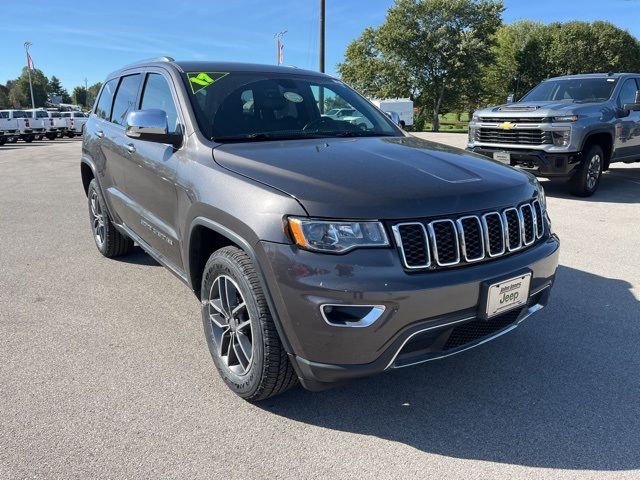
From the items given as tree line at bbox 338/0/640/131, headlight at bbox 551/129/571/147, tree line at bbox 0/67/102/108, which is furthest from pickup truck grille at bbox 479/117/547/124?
tree line at bbox 0/67/102/108

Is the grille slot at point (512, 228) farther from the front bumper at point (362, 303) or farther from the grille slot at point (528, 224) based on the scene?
the front bumper at point (362, 303)

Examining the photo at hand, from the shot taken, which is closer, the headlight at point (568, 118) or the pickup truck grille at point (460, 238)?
the pickup truck grille at point (460, 238)

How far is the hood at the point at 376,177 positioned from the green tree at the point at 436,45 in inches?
1687

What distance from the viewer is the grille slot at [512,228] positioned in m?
2.61

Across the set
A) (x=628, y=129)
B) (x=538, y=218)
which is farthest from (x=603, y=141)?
(x=538, y=218)

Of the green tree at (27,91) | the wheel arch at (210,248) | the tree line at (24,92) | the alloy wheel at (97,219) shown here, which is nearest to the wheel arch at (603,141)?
the alloy wheel at (97,219)

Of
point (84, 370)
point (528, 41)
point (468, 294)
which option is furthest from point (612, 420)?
point (528, 41)

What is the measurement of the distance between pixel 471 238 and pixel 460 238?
0.08 metres

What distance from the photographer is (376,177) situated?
2498mm

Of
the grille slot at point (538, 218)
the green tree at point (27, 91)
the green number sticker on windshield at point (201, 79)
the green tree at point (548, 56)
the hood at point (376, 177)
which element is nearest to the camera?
the hood at point (376, 177)

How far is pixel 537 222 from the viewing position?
Answer: 2.90 metres

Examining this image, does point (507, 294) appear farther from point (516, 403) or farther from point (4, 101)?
point (4, 101)

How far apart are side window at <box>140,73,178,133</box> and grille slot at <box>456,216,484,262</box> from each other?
190 centimetres

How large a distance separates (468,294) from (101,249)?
13.7ft
